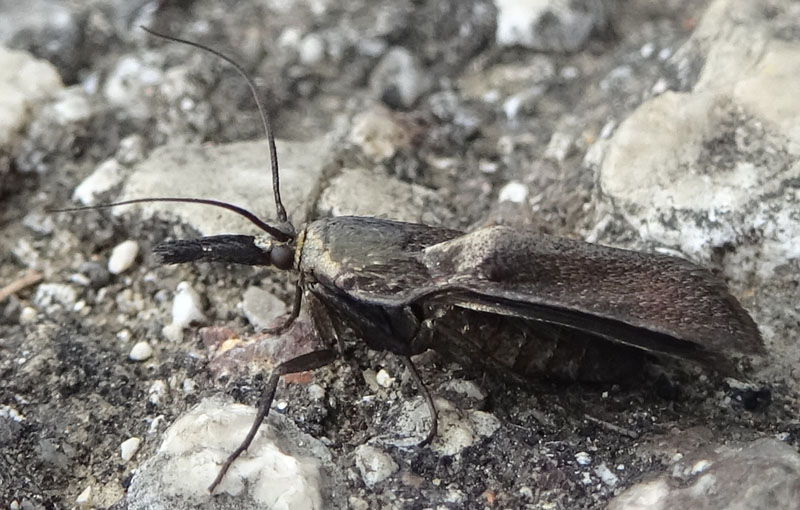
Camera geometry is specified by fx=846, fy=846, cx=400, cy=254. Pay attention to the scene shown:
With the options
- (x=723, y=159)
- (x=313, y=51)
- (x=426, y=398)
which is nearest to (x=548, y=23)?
(x=313, y=51)

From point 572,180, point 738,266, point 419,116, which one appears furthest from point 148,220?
point 738,266

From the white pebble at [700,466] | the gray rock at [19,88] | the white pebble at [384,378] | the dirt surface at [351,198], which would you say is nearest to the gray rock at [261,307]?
the dirt surface at [351,198]

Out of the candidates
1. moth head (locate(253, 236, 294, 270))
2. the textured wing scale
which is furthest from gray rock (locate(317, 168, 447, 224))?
the textured wing scale

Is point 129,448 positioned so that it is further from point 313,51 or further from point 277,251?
point 313,51

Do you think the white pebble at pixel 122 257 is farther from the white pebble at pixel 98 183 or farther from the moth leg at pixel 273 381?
the moth leg at pixel 273 381

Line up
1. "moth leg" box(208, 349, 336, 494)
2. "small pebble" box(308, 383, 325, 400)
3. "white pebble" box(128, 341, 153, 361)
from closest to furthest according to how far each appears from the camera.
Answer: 1. "moth leg" box(208, 349, 336, 494)
2. "small pebble" box(308, 383, 325, 400)
3. "white pebble" box(128, 341, 153, 361)

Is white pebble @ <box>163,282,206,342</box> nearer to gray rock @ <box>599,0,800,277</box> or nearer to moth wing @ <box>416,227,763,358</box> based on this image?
moth wing @ <box>416,227,763,358</box>

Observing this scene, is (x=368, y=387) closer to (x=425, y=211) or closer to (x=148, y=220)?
(x=425, y=211)
